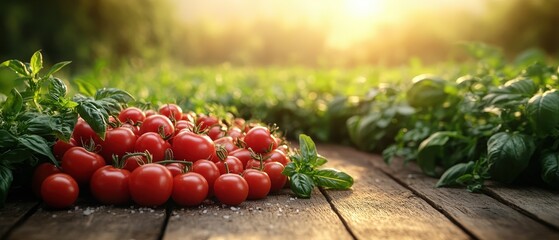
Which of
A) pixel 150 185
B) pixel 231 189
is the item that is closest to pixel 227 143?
pixel 231 189

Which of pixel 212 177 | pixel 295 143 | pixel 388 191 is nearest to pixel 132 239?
pixel 212 177

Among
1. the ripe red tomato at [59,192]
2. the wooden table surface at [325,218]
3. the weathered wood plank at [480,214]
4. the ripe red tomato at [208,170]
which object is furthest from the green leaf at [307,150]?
the ripe red tomato at [59,192]

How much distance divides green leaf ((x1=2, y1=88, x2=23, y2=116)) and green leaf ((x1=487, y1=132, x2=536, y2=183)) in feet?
6.57

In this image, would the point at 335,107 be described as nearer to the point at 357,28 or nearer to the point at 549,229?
the point at 549,229

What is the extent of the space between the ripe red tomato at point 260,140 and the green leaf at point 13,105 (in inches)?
37.3

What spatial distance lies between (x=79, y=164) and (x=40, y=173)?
164 millimetres

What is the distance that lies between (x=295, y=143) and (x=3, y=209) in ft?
7.97

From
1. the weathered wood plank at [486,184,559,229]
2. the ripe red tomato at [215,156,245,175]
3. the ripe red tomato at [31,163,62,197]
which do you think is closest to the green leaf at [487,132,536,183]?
the weathered wood plank at [486,184,559,229]

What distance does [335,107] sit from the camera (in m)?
4.52

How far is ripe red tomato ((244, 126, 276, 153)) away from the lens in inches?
108

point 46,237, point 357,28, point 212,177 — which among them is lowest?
point 46,237

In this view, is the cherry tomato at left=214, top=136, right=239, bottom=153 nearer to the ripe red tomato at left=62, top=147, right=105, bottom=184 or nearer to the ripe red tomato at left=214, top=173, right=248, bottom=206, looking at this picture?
the ripe red tomato at left=214, top=173, right=248, bottom=206

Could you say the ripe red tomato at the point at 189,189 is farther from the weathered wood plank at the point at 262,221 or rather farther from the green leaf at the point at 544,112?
the green leaf at the point at 544,112

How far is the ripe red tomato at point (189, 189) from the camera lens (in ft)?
7.64
